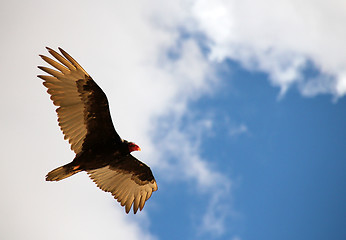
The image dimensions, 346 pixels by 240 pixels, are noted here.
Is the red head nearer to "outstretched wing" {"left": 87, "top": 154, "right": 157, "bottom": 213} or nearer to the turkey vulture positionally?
the turkey vulture

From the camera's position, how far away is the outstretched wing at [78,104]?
9250 millimetres

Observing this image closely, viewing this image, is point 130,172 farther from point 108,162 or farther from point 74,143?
point 74,143

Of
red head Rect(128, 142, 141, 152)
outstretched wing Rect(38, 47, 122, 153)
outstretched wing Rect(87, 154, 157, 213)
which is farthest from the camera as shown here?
outstretched wing Rect(87, 154, 157, 213)

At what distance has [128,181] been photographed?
11.2 meters

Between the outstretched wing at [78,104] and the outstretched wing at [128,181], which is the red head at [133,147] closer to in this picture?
the outstretched wing at [78,104]

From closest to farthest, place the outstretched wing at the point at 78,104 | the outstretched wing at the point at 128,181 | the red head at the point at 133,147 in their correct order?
the outstretched wing at the point at 78,104 → the red head at the point at 133,147 → the outstretched wing at the point at 128,181

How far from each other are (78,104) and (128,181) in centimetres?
290

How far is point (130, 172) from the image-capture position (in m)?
11.2

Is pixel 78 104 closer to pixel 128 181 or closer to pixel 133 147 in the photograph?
pixel 133 147

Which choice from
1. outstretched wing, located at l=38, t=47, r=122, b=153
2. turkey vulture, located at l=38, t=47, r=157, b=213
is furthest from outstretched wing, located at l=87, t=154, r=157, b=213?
outstretched wing, located at l=38, t=47, r=122, b=153

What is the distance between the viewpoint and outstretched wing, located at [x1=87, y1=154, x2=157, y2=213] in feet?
36.3

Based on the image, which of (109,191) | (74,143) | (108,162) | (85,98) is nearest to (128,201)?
(109,191)

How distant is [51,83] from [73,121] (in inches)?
41.9

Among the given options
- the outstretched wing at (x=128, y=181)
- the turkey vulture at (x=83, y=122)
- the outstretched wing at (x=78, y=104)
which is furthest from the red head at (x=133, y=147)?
the outstretched wing at (x=128, y=181)
